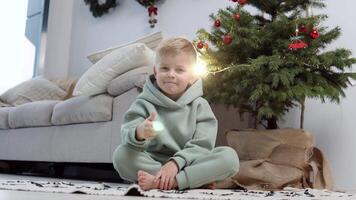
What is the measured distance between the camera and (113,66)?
207cm

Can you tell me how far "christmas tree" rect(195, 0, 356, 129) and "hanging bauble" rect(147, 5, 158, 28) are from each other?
4.23 feet

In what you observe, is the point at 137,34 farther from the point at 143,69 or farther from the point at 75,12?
the point at 143,69

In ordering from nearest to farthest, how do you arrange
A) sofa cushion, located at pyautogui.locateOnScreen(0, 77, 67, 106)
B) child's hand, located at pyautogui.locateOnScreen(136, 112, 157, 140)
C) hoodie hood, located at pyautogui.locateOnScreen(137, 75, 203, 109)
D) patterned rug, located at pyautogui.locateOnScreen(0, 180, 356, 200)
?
patterned rug, located at pyautogui.locateOnScreen(0, 180, 356, 200) < child's hand, located at pyautogui.locateOnScreen(136, 112, 157, 140) < hoodie hood, located at pyautogui.locateOnScreen(137, 75, 203, 109) < sofa cushion, located at pyautogui.locateOnScreen(0, 77, 67, 106)

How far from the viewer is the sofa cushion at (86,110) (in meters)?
2.09

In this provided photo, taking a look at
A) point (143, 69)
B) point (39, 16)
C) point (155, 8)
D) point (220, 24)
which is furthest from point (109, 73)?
point (39, 16)

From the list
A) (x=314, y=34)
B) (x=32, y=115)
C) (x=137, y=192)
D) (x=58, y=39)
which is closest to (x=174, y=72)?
(x=137, y=192)

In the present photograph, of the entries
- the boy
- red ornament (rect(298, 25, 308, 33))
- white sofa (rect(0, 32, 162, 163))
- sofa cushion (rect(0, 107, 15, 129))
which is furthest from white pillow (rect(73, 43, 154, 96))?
sofa cushion (rect(0, 107, 15, 129))

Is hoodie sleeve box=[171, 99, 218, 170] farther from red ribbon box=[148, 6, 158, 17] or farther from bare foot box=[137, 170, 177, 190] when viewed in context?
red ribbon box=[148, 6, 158, 17]

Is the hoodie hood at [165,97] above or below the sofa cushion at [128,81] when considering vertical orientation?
below

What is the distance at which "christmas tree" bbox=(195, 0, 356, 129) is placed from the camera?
172 centimetres

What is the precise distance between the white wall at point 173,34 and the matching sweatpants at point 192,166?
3.19ft

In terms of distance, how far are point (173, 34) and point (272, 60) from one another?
4.69 ft

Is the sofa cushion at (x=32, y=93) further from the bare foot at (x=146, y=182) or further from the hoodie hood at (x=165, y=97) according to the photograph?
the bare foot at (x=146, y=182)

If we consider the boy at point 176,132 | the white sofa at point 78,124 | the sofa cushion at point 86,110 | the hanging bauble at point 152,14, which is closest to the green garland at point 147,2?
the hanging bauble at point 152,14
